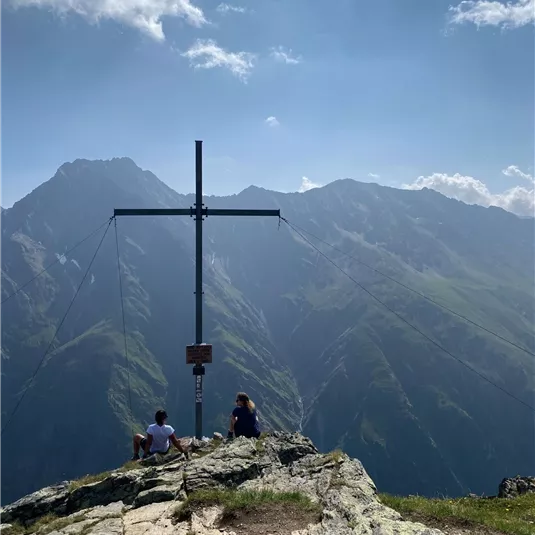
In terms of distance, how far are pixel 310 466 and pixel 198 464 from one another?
3203 mm

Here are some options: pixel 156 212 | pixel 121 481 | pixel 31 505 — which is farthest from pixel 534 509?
pixel 156 212

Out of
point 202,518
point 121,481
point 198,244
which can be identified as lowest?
point 121,481

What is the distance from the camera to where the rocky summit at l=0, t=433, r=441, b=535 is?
9.64m

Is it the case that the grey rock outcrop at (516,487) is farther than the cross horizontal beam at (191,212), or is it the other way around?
the cross horizontal beam at (191,212)

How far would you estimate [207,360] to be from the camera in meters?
20.0

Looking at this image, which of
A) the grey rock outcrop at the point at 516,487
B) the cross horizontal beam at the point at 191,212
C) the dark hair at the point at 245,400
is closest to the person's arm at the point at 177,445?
the dark hair at the point at 245,400

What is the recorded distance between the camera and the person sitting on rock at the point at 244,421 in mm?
18000

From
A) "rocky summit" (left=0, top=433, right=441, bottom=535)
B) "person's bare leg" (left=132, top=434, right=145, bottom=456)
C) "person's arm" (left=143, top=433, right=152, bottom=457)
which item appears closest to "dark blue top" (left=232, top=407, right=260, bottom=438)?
"rocky summit" (left=0, top=433, right=441, bottom=535)

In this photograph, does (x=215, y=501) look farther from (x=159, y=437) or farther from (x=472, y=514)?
(x=159, y=437)

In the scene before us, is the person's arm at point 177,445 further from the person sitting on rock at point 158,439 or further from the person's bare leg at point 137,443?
the person's bare leg at point 137,443

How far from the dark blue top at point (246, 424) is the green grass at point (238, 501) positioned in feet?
22.3

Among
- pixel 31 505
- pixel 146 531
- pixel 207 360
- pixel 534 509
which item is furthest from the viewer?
pixel 207 360

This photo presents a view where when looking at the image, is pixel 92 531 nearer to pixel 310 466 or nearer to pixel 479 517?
pixel 310 466

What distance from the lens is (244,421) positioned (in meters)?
18.1
